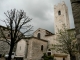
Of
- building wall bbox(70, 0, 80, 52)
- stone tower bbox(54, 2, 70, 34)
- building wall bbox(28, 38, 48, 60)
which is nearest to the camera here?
building wall bbox(70, 0, 80, 52)

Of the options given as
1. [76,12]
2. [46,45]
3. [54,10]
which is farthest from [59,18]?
[76,12]

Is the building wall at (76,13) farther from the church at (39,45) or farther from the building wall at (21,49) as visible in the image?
the building wall at (21,49)

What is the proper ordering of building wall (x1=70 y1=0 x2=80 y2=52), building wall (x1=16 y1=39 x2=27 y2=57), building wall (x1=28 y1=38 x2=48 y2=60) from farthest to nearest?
building wall (x1=16 y1=39 x2=27 y2=57) < building wall (x1=28 y1=38 x2=48 y2=60) < building wall (x1=70 y1=0 x2=80 y2=52)

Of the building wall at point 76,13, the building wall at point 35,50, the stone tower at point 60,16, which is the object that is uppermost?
the stone tower at point 60,16

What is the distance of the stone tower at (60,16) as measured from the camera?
35906 millimetres

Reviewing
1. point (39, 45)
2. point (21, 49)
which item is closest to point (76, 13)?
point (39, 45)

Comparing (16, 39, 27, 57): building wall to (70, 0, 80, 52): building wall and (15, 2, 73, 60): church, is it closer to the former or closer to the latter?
(15, 2, 73, 60): church

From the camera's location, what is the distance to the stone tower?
35906mm

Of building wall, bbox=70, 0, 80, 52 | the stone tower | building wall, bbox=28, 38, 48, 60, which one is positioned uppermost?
the stone tower

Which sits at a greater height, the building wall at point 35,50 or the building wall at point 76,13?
the building wall at point 76,13

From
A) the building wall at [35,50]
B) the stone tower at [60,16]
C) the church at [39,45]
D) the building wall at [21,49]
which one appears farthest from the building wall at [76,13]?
the stone tower at [60,16]

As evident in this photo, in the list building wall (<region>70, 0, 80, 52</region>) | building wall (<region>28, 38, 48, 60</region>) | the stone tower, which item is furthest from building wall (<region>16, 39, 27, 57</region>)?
building wall (<region>70, 0, 80, 52</region>)

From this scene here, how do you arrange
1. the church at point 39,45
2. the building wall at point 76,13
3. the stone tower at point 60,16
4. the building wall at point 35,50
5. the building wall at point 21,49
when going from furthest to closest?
the stone tower at point 60,16
the building wall at point 21,49
the church at point 39,45
the building wall at point 35,50
the building wall at point 76,13

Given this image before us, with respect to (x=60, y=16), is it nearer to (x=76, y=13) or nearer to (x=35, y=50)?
(x=35, y=50)
